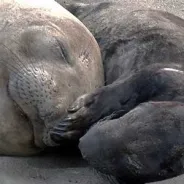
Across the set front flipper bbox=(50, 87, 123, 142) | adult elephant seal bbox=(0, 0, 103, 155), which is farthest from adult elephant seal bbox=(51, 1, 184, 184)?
adult elephant seal bbox=(0, 0, 103, 155)

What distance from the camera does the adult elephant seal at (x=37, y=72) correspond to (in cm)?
357

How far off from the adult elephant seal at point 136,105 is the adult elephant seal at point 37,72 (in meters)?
0.15

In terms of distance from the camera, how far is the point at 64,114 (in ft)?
11.6

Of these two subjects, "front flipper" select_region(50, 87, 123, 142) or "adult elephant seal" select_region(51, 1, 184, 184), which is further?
→ "front flipper" select_region(50, 87, 123, 142)

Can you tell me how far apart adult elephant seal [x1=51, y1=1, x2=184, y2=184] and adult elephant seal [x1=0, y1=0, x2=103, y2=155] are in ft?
0.48

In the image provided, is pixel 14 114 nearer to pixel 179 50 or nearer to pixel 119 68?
pixel 119 68

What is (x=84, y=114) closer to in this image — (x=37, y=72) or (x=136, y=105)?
(x=136, y=105)

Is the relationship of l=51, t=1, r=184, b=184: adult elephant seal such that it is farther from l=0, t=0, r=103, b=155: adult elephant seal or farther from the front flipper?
l=0, t=0, r=103, b=155: adult elephant seal

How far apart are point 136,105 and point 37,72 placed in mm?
595

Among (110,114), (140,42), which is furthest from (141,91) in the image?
(140,42)

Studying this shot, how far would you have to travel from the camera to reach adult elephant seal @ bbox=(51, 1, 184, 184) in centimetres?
299

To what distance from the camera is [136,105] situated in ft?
11.1

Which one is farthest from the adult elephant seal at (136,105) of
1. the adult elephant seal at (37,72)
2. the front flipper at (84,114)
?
the adult elephant seal at (37,72)

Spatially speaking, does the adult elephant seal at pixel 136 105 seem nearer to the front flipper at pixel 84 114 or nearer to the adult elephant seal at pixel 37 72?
the front flipper at pixel 84 114
